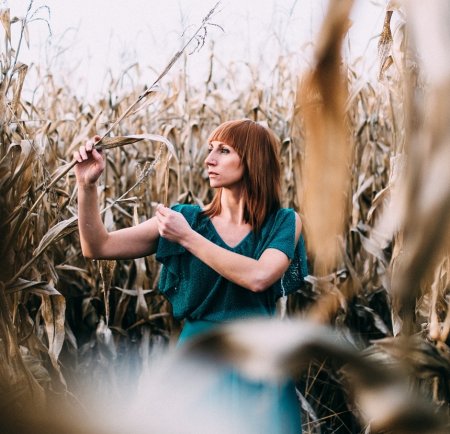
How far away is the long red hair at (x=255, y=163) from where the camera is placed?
114 cm

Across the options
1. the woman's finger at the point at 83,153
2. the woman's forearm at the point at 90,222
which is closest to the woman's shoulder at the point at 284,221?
the woman's forearm at the point at 90,222

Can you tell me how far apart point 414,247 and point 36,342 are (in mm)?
1095

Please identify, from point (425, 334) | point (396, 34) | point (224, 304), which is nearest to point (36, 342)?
point (224, 304)

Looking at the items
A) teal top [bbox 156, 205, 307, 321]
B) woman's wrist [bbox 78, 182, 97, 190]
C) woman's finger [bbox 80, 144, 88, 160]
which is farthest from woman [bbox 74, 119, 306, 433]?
woman's finger [bbox 80, 144, 88, 160]

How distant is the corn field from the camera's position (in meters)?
0.13

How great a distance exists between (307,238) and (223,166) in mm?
225

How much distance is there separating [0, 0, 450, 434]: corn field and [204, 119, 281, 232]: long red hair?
0.09 metres

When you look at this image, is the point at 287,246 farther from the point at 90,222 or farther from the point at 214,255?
the point at 90,222

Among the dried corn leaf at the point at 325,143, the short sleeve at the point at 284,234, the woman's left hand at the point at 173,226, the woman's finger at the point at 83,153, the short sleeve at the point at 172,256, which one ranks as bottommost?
the short sleeve at the point at 172,256

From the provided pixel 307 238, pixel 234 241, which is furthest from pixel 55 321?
pixel 307 238

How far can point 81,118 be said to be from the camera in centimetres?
203

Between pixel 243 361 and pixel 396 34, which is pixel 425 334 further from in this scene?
pixel 243 361

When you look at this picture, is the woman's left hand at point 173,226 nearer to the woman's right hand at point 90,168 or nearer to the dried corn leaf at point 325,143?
the woman's right hand at point 90,168

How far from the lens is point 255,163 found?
1143 millimetres
